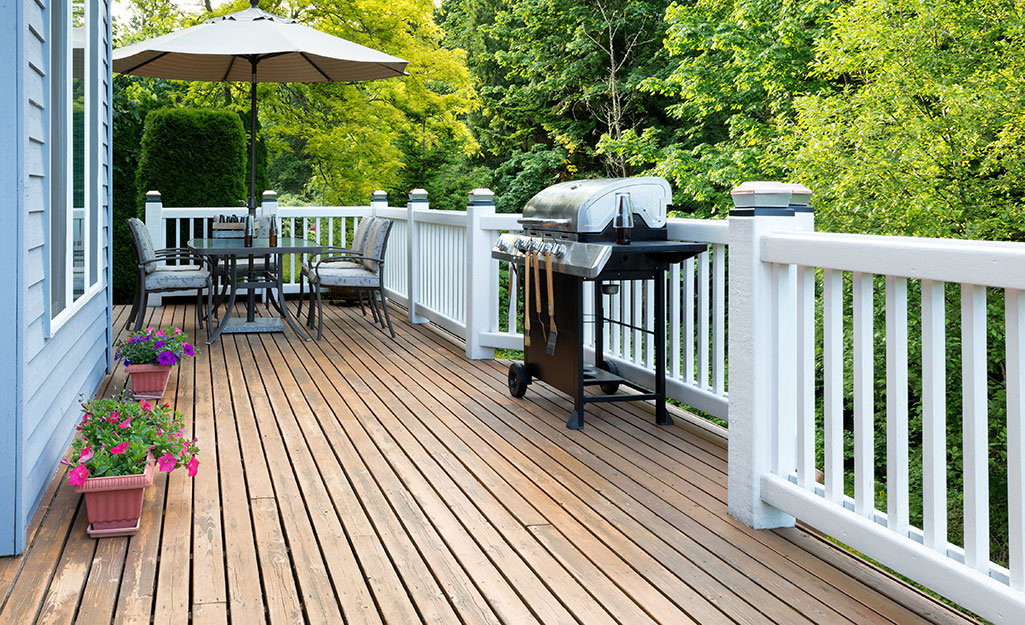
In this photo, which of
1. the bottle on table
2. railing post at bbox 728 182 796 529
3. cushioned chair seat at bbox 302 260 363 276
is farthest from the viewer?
cushioned chair seat at bbox 302 260 363 276

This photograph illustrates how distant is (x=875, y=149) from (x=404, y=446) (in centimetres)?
952

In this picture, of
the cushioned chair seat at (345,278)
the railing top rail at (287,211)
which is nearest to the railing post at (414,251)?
the cushioned chair seat at (345,278)

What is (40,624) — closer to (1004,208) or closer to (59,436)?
(59,436)

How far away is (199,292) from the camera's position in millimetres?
7223

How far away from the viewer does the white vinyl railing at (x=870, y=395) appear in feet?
6.56

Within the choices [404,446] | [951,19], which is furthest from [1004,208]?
[404,446]

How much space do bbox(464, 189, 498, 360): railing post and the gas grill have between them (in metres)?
1.23

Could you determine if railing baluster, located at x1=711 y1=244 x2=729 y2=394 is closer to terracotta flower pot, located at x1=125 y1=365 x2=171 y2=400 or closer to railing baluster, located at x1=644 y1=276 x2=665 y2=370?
railing baluster, located at x1=644 y1=276 x2=665 y2=370

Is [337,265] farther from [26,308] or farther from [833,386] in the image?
[833,386]

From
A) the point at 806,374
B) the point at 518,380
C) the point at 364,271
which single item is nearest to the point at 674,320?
the point at 518,380

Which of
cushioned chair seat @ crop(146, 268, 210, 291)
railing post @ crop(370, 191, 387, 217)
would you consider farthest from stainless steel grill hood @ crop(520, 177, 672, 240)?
railing post @ crop(370, 191, 387, 217)

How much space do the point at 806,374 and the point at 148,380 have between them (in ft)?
11.1

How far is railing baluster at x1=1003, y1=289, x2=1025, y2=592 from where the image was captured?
1928 mm

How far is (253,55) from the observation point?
7.31 meters
